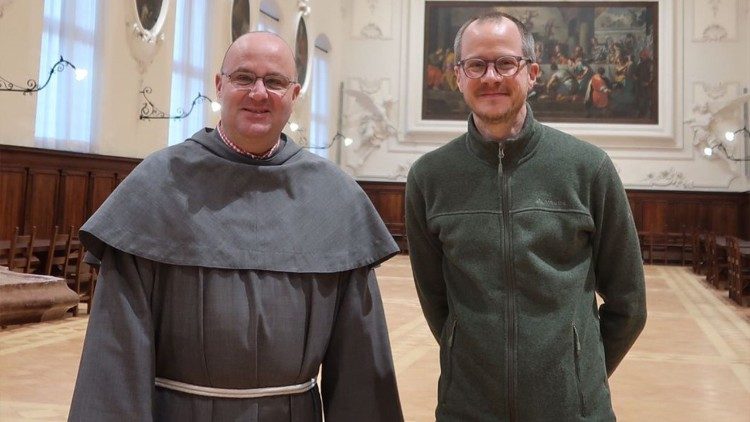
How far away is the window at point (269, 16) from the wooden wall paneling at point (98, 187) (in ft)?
24.8

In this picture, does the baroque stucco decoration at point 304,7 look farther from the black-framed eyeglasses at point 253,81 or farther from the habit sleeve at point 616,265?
the habit sleeve at point 616,265

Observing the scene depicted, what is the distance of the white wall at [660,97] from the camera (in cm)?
2364

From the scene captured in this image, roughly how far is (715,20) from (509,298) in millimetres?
24385

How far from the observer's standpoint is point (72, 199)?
1309 centimetres

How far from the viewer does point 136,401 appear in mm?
2215

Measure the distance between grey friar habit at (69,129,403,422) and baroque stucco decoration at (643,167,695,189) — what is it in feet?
74.9

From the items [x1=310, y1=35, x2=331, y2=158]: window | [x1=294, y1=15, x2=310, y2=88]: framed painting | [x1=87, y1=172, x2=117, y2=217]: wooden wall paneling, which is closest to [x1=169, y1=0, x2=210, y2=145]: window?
[x1=87, y1=172, x2=117, y2=217]: wooden wall paneling

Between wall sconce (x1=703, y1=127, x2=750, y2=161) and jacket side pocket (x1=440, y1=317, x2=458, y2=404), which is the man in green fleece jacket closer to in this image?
jacket side pocket (x1=440, y1=317, x2=458, y2=404)

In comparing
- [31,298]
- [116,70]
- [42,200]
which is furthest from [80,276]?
[31,298]

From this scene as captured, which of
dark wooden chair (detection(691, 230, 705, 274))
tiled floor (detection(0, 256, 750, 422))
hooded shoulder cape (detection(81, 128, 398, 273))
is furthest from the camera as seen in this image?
dark wooden chair (detection(691, 230, 705, 274))

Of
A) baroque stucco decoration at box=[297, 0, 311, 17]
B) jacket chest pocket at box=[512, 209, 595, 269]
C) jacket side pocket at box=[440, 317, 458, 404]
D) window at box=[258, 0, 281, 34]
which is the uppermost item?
baroque stucco decoration at box=[297, 0, 311, 17]

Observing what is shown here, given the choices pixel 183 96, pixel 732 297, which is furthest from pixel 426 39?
pixel 732 297

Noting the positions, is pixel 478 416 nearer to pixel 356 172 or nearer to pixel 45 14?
pixel 45 14

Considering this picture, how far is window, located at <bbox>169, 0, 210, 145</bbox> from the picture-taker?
1659 cm
